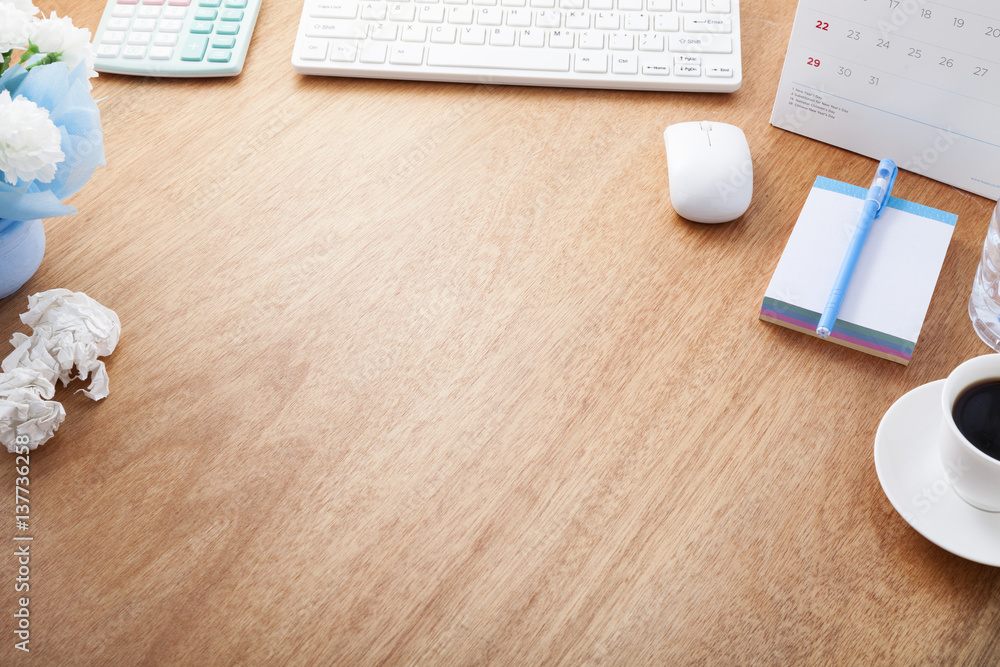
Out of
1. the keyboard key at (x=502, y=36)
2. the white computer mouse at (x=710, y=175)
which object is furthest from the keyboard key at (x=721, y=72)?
the keyboard key at (x=502, y=36)

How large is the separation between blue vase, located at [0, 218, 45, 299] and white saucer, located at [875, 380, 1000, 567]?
2.55ft

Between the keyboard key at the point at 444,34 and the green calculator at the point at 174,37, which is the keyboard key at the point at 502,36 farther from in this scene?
the green calculator at the point at 174,37

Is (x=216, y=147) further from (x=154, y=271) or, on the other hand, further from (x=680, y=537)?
(x=680, y=537)

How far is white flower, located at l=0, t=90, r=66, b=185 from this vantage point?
0.52 meters

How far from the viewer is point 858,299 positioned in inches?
25.3

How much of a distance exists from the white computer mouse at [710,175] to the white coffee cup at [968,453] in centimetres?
25

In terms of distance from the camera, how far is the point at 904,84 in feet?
2.22

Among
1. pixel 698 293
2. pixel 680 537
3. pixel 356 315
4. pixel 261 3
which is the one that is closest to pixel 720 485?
pixel 680 537

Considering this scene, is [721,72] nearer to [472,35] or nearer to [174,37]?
[472,35]

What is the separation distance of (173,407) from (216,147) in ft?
1.02

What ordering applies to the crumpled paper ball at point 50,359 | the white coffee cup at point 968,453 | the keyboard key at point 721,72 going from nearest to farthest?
the white coffee cup at point 968,453 < the crumpled paper ball at point 50,359 < the keyboard key at point 721,72

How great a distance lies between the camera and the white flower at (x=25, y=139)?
0.52m

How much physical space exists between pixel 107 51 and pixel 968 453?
0.95 meters

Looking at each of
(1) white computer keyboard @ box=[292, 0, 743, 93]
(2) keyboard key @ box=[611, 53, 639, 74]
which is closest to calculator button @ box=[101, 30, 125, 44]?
(1) white computer keyboard @ box=[292, 0, 743, 93]
